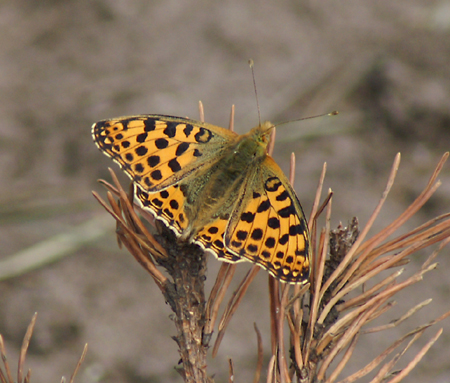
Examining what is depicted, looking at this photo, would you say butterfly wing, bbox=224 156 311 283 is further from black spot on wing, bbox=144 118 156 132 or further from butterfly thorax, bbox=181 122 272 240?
black spot on wing, bbox=144 118 156 132

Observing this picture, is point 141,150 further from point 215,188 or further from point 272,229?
point 272,229

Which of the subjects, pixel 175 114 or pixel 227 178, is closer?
pixel 227 178

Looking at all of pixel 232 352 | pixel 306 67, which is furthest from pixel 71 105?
pixel 232 352

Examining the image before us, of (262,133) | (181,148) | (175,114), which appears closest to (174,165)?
(181,148)

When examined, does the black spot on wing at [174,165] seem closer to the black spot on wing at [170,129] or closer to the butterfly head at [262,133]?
the black spot on wing at [170,129]

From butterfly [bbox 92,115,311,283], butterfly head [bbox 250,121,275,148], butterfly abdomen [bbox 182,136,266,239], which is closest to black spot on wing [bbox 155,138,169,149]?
butterfly [bbox 92,115,311,283]

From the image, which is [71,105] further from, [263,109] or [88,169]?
[263,109]
